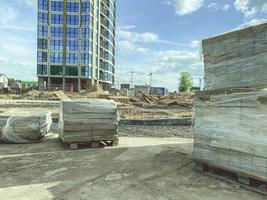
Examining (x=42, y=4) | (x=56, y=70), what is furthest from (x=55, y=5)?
(x=56, y=70)

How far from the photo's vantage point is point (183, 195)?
4773 millimetres

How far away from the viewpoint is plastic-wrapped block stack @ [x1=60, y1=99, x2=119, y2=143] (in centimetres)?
823

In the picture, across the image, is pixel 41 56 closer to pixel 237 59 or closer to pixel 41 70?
pixel 41 70

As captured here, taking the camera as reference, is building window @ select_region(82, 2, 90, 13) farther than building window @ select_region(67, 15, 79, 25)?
No

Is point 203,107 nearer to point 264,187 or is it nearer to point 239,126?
point 239,126

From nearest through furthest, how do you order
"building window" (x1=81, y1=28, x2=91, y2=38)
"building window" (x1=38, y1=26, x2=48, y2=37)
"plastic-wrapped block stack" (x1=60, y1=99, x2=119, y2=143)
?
"plastic-wrapped block stack" (x1=60, y1=99, x2=119, y2=143) → "building window" (x1=38, y1=26, x2=48, y2=37) → "building window" (x1=81, y1=28, x2=91, y2=38)

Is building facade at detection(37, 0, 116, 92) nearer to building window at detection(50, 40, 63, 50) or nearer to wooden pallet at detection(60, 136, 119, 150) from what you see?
building window at detection(50, 40, 63, 50)

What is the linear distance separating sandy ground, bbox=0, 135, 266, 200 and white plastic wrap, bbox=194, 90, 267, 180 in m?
0.39

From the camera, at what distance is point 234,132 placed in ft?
17.6

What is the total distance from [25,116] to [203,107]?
5.25 m

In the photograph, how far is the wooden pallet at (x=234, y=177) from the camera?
5.00 metres

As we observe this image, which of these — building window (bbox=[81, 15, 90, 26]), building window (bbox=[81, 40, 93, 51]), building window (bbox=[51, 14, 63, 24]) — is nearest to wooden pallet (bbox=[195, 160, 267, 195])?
building window (bbox=[81, 40, 93, 51])

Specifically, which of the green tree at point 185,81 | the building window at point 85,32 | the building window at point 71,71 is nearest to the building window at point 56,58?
the building window at point 71,71

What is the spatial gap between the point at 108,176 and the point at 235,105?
8.24 feet
